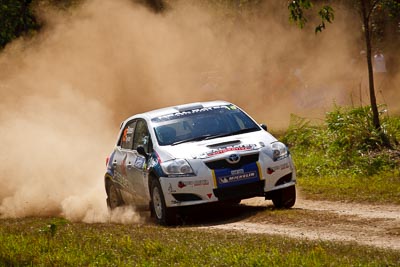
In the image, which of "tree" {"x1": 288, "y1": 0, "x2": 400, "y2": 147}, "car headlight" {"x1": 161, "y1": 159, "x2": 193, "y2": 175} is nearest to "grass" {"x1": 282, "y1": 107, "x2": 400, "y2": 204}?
"tree" {"x1": 288, "y1": 0, "x2": 400, "y2": 147}

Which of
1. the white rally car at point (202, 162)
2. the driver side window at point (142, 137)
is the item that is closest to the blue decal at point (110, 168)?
the white rally car at point (202, 162)

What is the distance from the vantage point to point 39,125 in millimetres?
23578

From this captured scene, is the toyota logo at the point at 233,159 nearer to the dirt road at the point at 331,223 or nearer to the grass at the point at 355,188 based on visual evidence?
the dirt road at the point at 331,223

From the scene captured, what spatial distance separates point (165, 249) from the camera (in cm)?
936

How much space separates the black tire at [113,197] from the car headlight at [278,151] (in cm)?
316

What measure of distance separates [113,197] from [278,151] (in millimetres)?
3569

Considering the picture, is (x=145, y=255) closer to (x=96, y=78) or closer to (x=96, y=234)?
(x=96, y=234)

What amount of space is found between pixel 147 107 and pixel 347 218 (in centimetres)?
2123

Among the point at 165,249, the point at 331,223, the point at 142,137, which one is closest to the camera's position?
the point at 165,249

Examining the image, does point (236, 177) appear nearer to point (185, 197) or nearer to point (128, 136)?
point (185, 197)

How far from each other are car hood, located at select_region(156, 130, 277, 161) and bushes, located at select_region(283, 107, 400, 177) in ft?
14.4

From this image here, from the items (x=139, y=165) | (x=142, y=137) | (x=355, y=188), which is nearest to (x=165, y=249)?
(x=139, y=165)

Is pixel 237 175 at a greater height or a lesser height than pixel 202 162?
lesser

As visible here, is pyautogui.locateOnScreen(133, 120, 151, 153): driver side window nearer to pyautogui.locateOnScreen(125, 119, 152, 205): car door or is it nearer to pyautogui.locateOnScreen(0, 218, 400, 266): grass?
pyautogui.locateOnScreen(125, 119, 152, 205): car door
